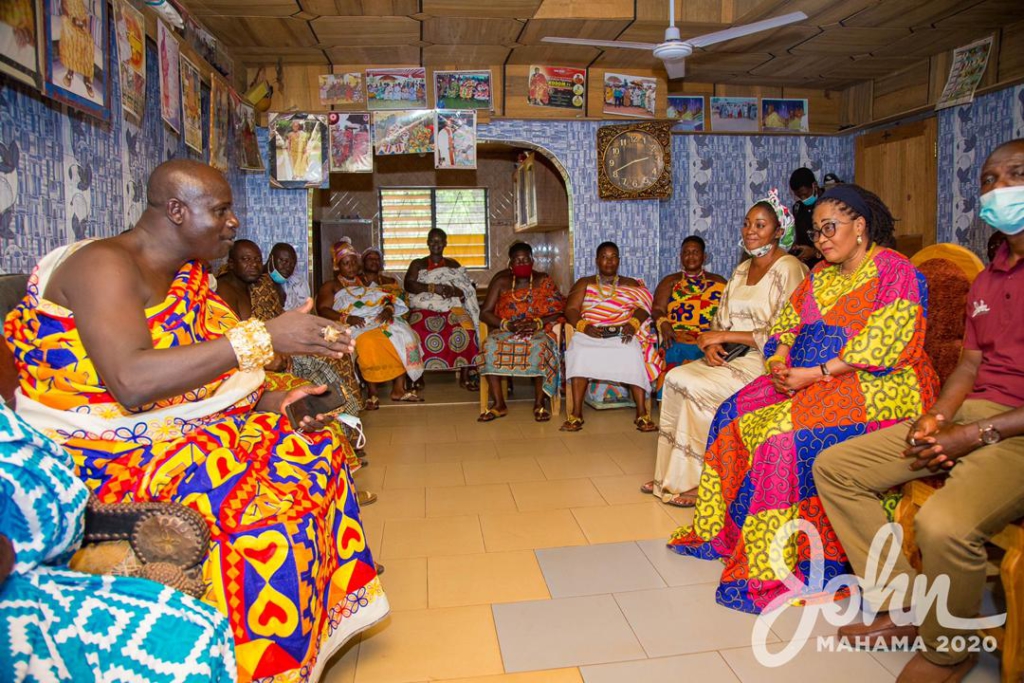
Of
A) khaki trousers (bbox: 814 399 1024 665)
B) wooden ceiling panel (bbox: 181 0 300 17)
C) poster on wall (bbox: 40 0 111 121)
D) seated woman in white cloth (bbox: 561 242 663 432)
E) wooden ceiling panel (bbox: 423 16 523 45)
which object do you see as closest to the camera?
khaki trousers (bbox: 814 399 1024 665)

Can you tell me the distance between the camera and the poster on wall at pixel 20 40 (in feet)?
7.25

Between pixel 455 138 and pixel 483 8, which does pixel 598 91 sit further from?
pixel 483 8

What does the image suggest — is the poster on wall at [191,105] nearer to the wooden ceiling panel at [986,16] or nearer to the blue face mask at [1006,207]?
the blue face mask at [1006,207]

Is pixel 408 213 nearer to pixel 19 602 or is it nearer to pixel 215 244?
pixel 215 244

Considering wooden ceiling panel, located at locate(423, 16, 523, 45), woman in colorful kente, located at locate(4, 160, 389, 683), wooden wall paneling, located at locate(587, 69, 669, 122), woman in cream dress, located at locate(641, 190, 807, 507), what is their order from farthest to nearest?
wooden wall paneling, located at locate(587, 69, 669, 122) → wooden ceiling panel, located at locate(423, 16, 523, 45) → woman in cream dress, located at locate(641, 190, 807, 507) → woman in colorful kente, located at locate(4, 160, 389, 683)

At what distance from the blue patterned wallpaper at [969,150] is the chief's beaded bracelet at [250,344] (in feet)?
19.3

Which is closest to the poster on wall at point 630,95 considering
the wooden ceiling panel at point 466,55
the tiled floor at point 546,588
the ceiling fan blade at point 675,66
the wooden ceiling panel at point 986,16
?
the wooden ceiling panel at point 466,55

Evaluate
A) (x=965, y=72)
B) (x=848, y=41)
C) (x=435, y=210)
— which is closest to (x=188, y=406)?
(x=848, y=41)

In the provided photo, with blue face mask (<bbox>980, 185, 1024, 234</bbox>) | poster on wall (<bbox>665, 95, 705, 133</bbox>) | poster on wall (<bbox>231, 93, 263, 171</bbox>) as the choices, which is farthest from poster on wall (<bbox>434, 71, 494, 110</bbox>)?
blue face mask (<bbox>980, 185, 1024, 234</bbox>)

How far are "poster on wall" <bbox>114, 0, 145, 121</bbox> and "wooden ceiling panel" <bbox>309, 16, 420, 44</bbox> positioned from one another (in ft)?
5.67

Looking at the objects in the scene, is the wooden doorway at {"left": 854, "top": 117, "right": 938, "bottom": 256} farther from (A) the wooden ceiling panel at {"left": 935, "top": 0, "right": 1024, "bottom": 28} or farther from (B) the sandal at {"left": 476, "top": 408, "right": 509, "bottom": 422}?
(B) the sandal at {"left": 476, "top": 408, "right": 509, "bottom": 422}

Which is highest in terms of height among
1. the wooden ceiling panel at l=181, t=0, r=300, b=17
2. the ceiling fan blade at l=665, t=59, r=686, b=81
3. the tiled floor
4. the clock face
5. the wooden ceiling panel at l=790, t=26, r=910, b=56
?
the wooden ceiling panel at l=790, t=26, r=910, b=56

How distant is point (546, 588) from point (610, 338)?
300cm

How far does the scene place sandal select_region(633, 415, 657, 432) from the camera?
504cm
